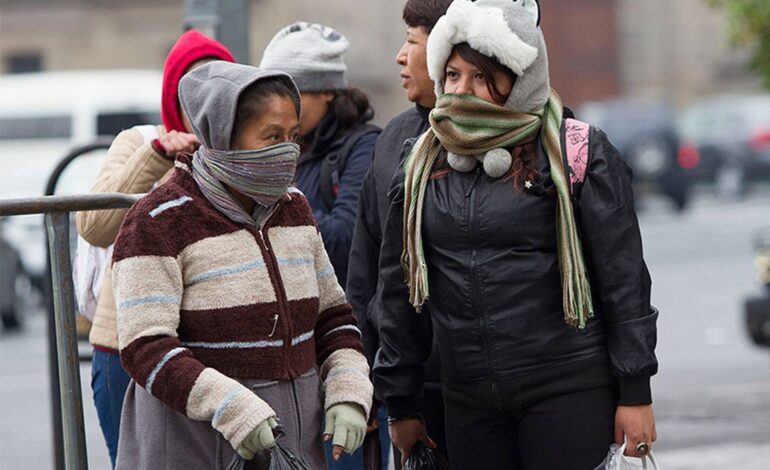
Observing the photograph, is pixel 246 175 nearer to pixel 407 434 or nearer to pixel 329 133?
pixel 407 434

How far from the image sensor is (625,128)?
92.0 ft

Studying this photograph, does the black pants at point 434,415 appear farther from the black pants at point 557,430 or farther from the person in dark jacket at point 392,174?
the black pants at point 557,430

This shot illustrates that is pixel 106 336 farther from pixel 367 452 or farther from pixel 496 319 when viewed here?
pixel 496 319

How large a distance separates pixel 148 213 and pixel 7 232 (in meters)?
14.6

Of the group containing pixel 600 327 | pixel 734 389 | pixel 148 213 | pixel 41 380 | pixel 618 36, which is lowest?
pixel 618 36

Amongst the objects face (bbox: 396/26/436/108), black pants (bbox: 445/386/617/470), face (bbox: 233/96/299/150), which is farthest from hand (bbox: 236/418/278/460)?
face (bbox: 396/26/436/108)

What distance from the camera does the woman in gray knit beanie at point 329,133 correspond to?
4945 mm

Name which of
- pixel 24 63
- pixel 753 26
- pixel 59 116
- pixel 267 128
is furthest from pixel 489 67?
pixel 24 63

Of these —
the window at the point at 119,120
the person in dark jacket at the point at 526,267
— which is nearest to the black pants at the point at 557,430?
the person in dark jacket at the point at 526,267

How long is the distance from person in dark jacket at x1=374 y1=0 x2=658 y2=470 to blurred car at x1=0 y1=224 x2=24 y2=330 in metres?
12.7

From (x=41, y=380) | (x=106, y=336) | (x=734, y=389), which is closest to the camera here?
(x=106, y=336)

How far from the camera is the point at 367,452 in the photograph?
4.18 meters

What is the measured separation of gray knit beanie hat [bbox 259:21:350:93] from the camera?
5148 millimetres

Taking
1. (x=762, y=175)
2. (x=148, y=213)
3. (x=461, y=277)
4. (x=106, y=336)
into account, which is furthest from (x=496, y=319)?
(x=762, y=175)
